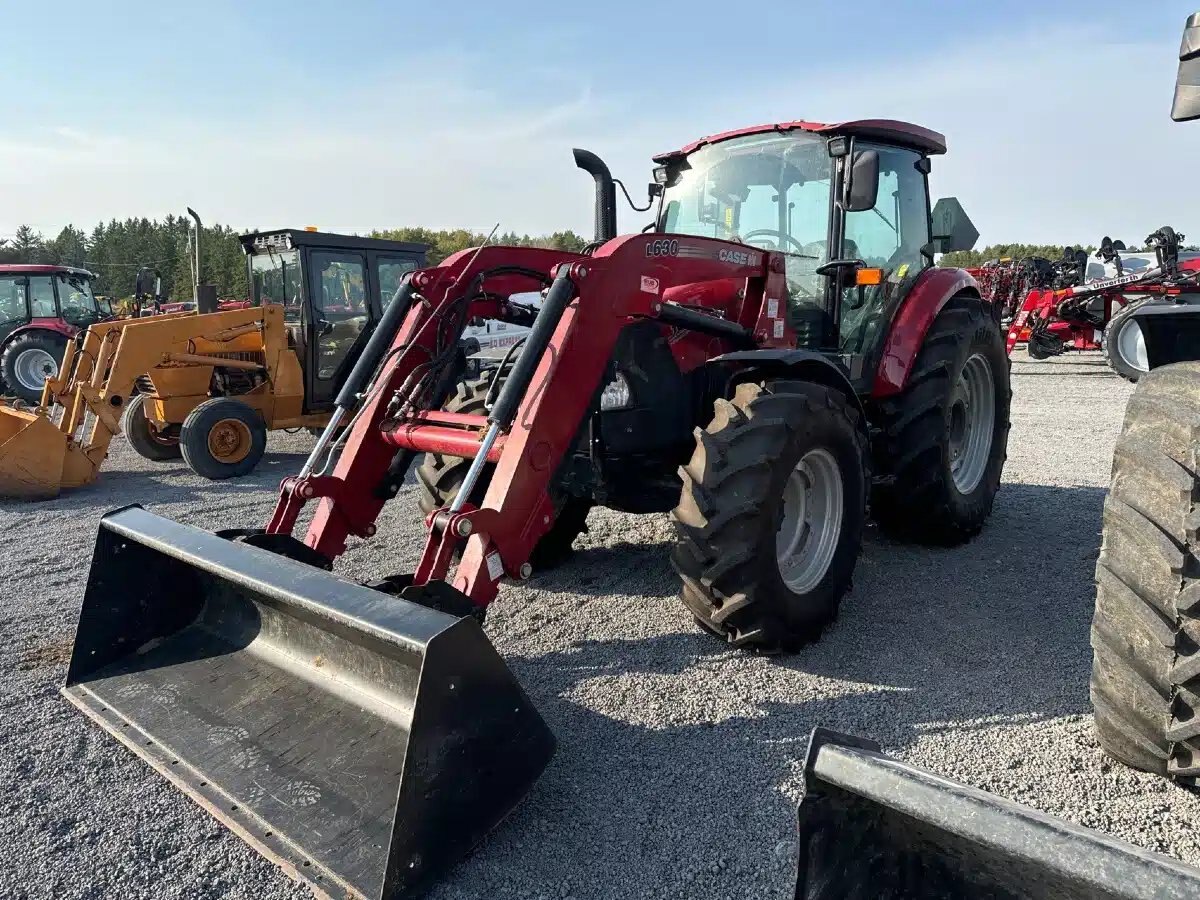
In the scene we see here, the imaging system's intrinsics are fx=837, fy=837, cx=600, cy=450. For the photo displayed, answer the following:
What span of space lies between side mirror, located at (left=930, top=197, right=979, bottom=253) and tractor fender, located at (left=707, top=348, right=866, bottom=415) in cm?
227

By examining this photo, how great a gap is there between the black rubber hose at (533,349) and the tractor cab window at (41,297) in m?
16.0

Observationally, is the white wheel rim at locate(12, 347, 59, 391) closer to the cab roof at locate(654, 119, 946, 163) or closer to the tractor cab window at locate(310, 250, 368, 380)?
the tractor cab window at locate(310, 250, 368, 380)

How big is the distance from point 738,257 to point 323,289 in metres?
6.28

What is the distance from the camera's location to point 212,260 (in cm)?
4778

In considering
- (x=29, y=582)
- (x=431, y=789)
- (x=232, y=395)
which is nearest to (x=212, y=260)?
(x=232, y=395)

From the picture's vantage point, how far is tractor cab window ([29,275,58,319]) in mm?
15453

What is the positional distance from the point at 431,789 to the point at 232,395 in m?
7.83

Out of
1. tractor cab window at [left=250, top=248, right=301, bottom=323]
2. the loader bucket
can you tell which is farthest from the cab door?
the loader bucket

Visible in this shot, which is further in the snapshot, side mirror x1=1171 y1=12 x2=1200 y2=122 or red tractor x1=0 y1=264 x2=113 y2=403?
red tractor x1=0 y1=264 x2=113 y2=403

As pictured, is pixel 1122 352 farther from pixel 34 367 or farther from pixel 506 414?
pixel 34 367

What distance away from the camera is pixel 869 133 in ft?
15.5

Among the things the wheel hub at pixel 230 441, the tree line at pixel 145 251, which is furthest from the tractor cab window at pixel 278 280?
the tree line at pixel 145 251

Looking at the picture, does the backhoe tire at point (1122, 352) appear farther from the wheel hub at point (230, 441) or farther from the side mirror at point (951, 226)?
the wheel hub at point (230, 441)

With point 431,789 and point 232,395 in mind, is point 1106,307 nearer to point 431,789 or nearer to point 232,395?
point 232,395
